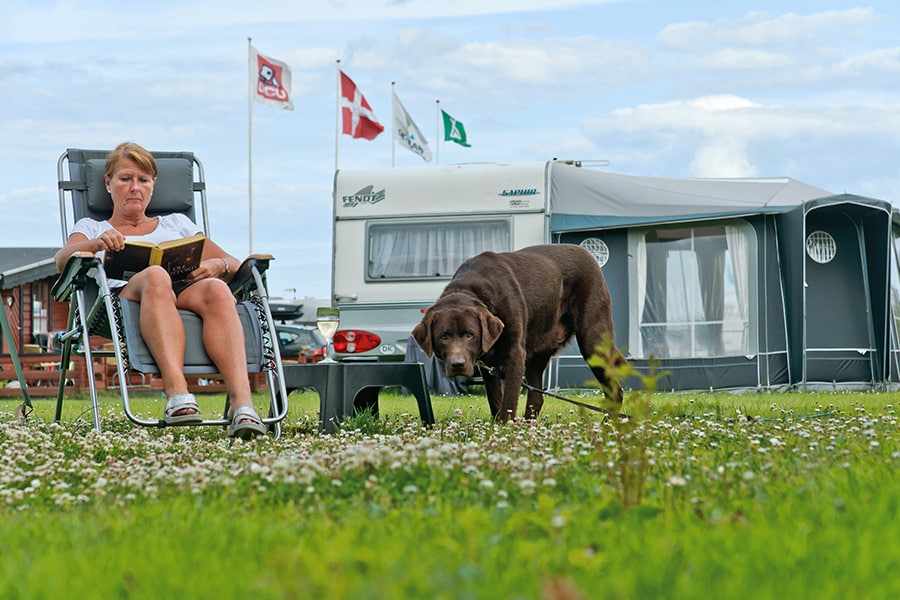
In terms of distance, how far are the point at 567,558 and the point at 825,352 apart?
1079cm

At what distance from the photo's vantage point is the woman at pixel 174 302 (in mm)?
5148

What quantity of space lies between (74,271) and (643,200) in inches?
305

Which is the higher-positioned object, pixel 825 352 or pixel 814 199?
pixel 814 199

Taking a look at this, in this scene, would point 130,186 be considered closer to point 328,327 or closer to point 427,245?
point 328,327

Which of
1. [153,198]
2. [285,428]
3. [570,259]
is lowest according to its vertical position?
[285,428]

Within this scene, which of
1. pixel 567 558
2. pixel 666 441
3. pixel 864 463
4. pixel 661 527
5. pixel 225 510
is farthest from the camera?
pixel 666 441

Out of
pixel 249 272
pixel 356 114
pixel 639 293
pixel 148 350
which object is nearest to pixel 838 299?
pixel 639 293

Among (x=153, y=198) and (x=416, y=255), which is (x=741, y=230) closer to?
(x=416, y=255)

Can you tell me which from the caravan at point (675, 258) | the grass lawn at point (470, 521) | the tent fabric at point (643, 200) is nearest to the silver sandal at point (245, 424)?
the grass lawn at point (470, 521)

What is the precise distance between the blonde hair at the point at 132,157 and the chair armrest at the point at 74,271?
70cm

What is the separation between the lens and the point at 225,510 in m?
2.81

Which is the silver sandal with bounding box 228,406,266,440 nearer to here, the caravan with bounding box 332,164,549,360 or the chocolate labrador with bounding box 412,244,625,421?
the chocolate labrador with bounding box 412,244,625,421

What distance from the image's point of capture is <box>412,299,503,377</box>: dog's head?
5.99 meters

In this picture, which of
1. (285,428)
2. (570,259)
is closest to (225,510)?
(285,428)
